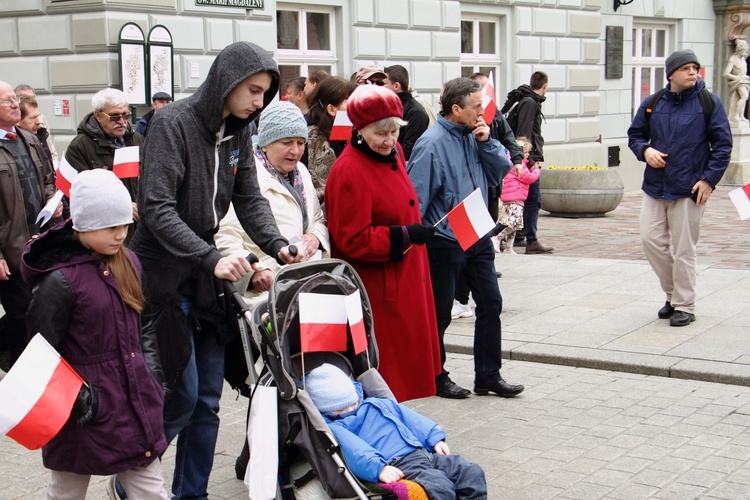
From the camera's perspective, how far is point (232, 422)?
19.7 ft

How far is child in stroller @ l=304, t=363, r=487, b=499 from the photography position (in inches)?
156

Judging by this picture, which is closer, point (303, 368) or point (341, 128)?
point (303, 368)

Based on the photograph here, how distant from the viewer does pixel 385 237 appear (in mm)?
5219

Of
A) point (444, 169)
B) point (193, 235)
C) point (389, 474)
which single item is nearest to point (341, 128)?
point (444, 169)

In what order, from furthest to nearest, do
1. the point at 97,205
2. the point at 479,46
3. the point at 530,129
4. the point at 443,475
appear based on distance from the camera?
1. the point at 479,46
2. the point at 530,129
3. the point at 443,475
4. the point at 97,205

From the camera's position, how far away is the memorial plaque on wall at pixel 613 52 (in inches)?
804

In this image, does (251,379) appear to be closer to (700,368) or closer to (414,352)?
(414,352)

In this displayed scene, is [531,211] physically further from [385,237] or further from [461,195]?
[385,237]

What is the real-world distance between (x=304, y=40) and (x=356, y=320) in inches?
424

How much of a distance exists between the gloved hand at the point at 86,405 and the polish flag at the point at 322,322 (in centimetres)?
93

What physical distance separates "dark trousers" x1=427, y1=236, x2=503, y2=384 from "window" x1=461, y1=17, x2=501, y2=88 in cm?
1138

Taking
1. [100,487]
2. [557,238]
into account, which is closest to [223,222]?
[100,487]

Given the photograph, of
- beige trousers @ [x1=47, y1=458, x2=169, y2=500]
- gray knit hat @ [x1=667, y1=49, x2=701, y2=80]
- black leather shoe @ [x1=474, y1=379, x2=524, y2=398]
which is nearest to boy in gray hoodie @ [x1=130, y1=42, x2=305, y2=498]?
beige trousers @ [x1=47, y1=458, x2=169, y2=500]

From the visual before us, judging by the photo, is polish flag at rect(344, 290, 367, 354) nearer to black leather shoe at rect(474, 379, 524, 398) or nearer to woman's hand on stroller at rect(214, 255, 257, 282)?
woman's hand on stroller at rect(214, 255, 257, 282)
